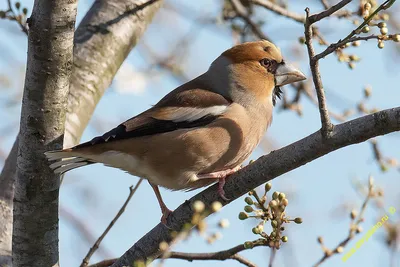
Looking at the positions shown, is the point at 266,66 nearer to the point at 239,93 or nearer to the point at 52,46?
the point at 239,93

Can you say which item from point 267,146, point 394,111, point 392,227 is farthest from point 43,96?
point 267,146

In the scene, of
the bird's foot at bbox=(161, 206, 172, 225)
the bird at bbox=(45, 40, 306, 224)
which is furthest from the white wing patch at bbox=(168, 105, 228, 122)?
the bird's foot at bbox=(161, 206, 172, 225)

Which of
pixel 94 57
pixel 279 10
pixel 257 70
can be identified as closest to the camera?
pixel 94 57

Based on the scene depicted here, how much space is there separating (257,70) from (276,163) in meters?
1.91

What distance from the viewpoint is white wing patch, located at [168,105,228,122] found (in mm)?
4096

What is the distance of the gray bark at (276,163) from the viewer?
2.62 meters

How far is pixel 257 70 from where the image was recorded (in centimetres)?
469

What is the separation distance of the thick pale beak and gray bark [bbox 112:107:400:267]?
1.52 meters

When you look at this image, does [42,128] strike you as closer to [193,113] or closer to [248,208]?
[248,208]

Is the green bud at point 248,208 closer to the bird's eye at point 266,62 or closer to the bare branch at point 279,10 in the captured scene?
the bird's eye at point 266,62

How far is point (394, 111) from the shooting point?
258 centimetres

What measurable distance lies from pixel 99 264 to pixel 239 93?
1.48 meters

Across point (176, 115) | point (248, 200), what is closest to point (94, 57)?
point (176, 115)

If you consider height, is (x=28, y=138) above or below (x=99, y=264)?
above
